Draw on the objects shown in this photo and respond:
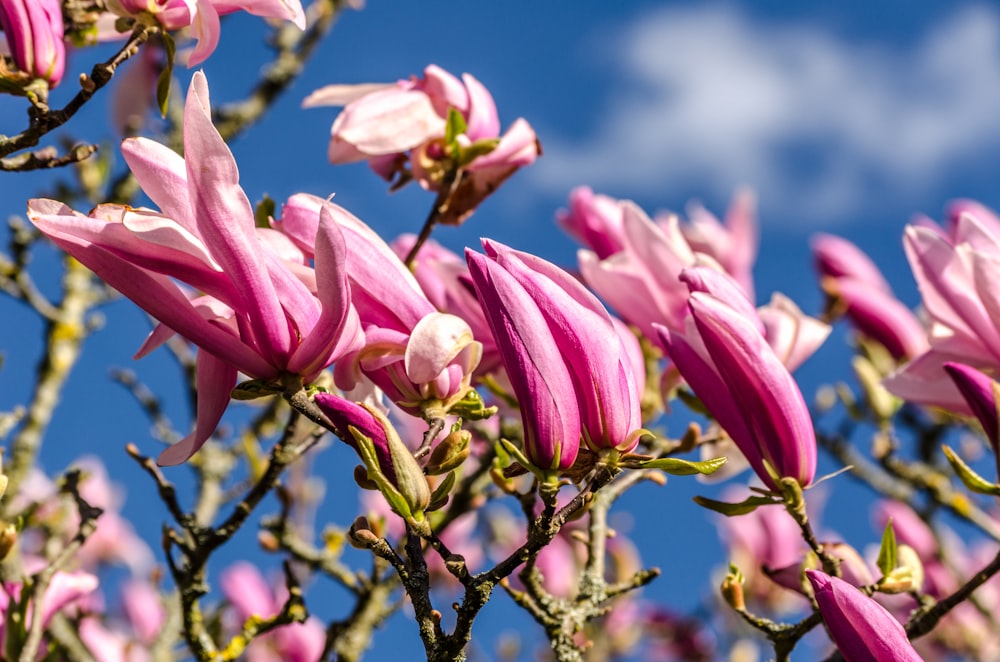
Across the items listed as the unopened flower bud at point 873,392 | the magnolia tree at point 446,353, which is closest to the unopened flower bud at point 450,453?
the magnolia tree at point 446,353

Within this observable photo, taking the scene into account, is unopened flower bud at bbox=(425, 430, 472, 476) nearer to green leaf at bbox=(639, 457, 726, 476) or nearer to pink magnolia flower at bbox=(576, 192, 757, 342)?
green leaf at bbox=(639, 457, 726, 476)

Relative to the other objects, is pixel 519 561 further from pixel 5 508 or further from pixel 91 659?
pixel 5 508

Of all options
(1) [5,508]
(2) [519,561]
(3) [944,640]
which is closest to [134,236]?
(2) [519,561]

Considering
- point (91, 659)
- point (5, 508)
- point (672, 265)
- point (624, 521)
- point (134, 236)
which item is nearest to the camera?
point (134, 236)

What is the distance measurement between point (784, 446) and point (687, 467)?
23cm

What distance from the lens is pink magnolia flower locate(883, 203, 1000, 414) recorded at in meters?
1.56

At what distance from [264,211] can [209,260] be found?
55 cm

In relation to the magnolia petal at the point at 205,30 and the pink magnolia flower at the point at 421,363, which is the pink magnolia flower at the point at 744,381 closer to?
the pink magnolia flower at the point at 421,363

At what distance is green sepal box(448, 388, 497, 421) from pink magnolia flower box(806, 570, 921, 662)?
44 centimetres

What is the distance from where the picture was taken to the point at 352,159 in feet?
6.09

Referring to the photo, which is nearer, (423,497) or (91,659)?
(423,497)

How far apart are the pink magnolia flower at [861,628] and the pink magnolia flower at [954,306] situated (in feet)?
1.77

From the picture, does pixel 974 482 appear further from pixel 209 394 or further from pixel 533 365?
pixel 209 394

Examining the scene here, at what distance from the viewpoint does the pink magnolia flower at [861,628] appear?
1.19 meters
